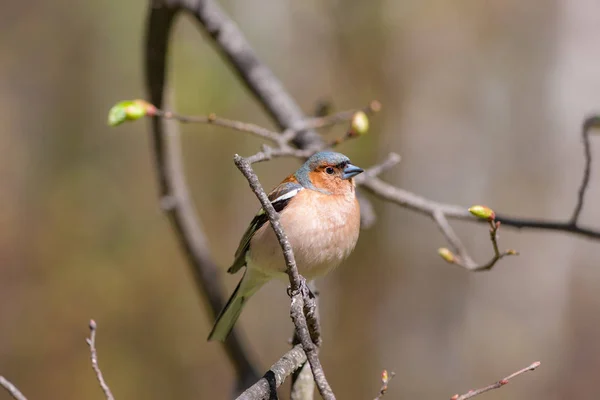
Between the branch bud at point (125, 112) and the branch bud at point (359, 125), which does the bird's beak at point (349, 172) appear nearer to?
the branch bud at point (359, 125)

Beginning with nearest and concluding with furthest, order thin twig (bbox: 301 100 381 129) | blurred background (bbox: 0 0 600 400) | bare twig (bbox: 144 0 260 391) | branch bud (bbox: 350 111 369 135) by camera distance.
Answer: branch bud (bbox: 350 111 369 135)
thin twig (bbox: 301 100 381 129)
bare twig (bbox: 144 0 260 391)
blurred background (bbox: 0 0 600 400)

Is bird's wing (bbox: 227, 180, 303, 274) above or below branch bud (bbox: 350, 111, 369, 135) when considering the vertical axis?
below

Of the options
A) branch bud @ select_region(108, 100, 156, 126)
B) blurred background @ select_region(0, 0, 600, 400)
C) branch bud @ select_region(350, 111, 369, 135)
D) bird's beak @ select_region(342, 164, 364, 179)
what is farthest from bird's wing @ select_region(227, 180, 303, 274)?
blurred background @ select_region(0, 0, 600, 400)

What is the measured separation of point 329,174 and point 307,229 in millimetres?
469

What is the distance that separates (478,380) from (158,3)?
23.6 ft

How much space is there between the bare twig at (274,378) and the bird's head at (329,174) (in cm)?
105

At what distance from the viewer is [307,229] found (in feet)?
9.59

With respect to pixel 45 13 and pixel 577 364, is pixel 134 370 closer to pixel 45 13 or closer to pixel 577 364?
pixel 45 13

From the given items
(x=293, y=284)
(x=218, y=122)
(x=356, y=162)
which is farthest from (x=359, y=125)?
(x=356, y=162)

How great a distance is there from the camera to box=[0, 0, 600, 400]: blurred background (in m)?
7.97

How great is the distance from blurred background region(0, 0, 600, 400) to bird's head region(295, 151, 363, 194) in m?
4.91

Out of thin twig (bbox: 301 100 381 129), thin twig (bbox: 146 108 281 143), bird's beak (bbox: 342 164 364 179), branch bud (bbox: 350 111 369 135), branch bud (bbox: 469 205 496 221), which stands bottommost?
branch bud (bbox: 469 205 496 221)

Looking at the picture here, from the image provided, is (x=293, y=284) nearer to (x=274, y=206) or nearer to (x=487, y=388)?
(x=487, y=388)

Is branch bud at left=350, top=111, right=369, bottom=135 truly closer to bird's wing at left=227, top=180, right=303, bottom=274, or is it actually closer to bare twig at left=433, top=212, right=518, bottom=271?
bird's wing at left=227, top=180, right=303, bottom=274
